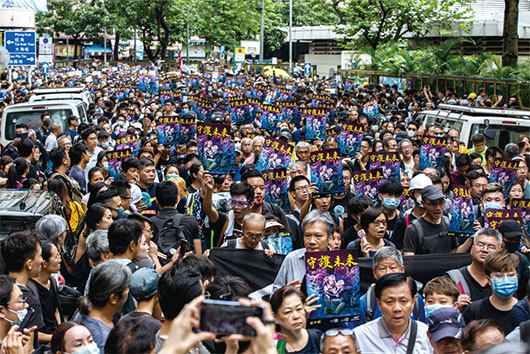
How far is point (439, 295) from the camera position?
19.3 ft

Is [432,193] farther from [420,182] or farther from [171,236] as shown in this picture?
[171,236]

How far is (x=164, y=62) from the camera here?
60.1 m

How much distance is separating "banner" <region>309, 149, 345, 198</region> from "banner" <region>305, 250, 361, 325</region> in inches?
129

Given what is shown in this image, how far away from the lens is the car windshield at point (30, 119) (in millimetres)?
16578

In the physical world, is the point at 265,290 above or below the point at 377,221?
below

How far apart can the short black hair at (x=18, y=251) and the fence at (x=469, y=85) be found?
20.1 meters

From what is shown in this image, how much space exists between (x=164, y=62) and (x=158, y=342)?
56.8m

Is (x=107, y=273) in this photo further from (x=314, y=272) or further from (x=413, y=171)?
(x=413, y=171)

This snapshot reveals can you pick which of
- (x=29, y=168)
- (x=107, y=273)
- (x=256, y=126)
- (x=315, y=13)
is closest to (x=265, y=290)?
(x=107, y=273)

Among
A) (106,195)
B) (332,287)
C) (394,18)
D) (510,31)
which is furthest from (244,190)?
(394,18)

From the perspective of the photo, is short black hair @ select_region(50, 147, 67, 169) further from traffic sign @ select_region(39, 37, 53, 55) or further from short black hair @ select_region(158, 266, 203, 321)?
traffic sign @ select_region(39, 37, 53, 55)

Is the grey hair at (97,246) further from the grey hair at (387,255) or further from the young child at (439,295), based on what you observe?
the young child at (439,295)

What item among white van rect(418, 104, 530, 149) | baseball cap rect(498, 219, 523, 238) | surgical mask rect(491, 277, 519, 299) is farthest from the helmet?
white van rect(418, 104, 530, 149)

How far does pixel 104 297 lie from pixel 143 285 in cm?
31
